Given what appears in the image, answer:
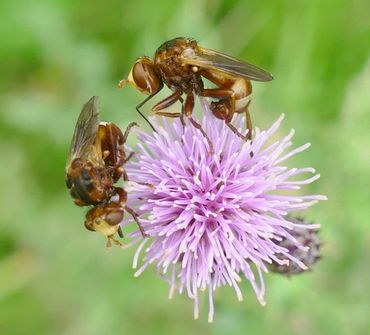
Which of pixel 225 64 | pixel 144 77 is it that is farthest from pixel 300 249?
pixel 144 77

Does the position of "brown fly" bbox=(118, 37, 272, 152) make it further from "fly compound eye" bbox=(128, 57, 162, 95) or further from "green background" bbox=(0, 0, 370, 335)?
"green background" bbox=(0, 0, 370, 335)

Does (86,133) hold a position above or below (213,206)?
above

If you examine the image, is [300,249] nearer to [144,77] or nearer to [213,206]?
[213,206]

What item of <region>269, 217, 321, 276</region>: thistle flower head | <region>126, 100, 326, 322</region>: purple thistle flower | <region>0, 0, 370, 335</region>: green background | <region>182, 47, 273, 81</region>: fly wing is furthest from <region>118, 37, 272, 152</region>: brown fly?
<region>0, 0, 370, 335</region>: green background

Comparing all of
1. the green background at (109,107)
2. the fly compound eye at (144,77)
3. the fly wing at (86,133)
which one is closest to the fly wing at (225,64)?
the fly compound eye at (144,77)

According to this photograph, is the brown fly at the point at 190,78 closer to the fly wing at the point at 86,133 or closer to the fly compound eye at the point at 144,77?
the fly compound eye at the point at 144,77

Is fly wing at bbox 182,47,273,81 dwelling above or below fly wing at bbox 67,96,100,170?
above
